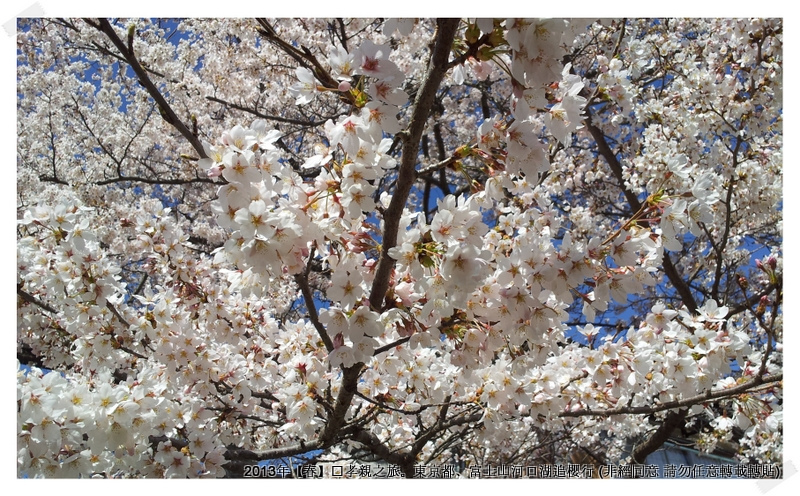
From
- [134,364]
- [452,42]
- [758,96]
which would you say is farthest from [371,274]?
[758,96]

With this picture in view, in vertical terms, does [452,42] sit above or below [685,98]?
below

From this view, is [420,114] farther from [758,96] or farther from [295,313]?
[295,313]

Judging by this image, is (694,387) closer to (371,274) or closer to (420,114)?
(371,274)

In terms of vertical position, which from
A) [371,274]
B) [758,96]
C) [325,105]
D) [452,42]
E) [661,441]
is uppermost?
[325,105]

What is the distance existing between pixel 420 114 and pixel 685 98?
9.77 feet

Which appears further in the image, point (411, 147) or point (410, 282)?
point (410, 282)

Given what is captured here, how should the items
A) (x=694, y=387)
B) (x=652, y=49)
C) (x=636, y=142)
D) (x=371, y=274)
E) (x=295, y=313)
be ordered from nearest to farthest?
(x=371, y=274)
(x=694, y=387)
(x=652, y=49)
(x=636, y=142)
(x=295, y=313)

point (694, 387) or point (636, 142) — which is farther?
point (636, 142)

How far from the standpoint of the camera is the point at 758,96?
9.96 feet

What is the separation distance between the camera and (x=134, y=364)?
2730 mm

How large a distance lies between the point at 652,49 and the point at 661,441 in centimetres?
297

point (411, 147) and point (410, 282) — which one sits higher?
point (411, 147)

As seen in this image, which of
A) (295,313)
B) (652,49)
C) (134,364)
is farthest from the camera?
(295,313)

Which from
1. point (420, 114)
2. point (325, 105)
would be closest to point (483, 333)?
point (420, 114)
